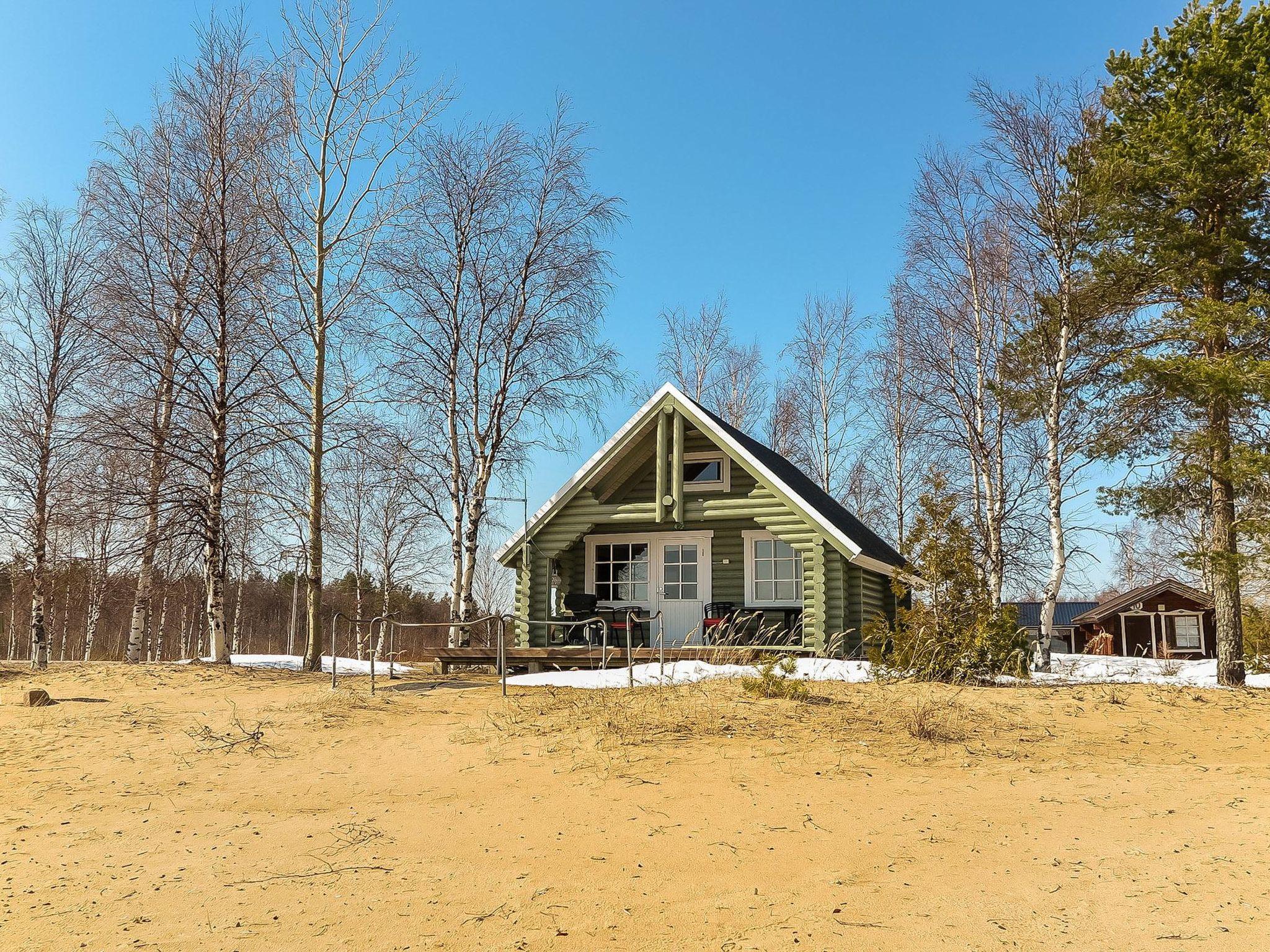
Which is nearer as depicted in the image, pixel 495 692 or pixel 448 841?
pixel 448 841

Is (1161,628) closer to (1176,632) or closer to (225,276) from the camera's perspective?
(1176,632)

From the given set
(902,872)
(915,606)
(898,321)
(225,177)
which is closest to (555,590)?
(915,606)

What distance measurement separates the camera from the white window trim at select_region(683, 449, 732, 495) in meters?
17.8

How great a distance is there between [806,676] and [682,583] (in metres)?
6.60

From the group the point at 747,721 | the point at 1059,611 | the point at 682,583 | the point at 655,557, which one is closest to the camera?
the point at 747,721

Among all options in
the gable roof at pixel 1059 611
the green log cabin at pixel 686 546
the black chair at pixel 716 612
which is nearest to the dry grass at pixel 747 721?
the black chair at pixel 716 612

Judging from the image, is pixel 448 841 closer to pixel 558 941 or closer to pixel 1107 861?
pixel 558 941

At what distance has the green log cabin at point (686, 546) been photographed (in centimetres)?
1627

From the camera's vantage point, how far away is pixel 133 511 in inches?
716

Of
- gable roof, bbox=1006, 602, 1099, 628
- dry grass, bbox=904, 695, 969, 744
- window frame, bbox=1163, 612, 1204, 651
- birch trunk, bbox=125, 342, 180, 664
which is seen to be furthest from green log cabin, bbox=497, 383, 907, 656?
gable roof, bbox=1006, 602, 1099, 628

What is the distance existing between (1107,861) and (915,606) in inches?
288

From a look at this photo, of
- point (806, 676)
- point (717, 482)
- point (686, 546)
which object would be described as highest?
point (717, 482)

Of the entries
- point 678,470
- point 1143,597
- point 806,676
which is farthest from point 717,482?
point 1143,597

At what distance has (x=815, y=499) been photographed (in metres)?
17.9
